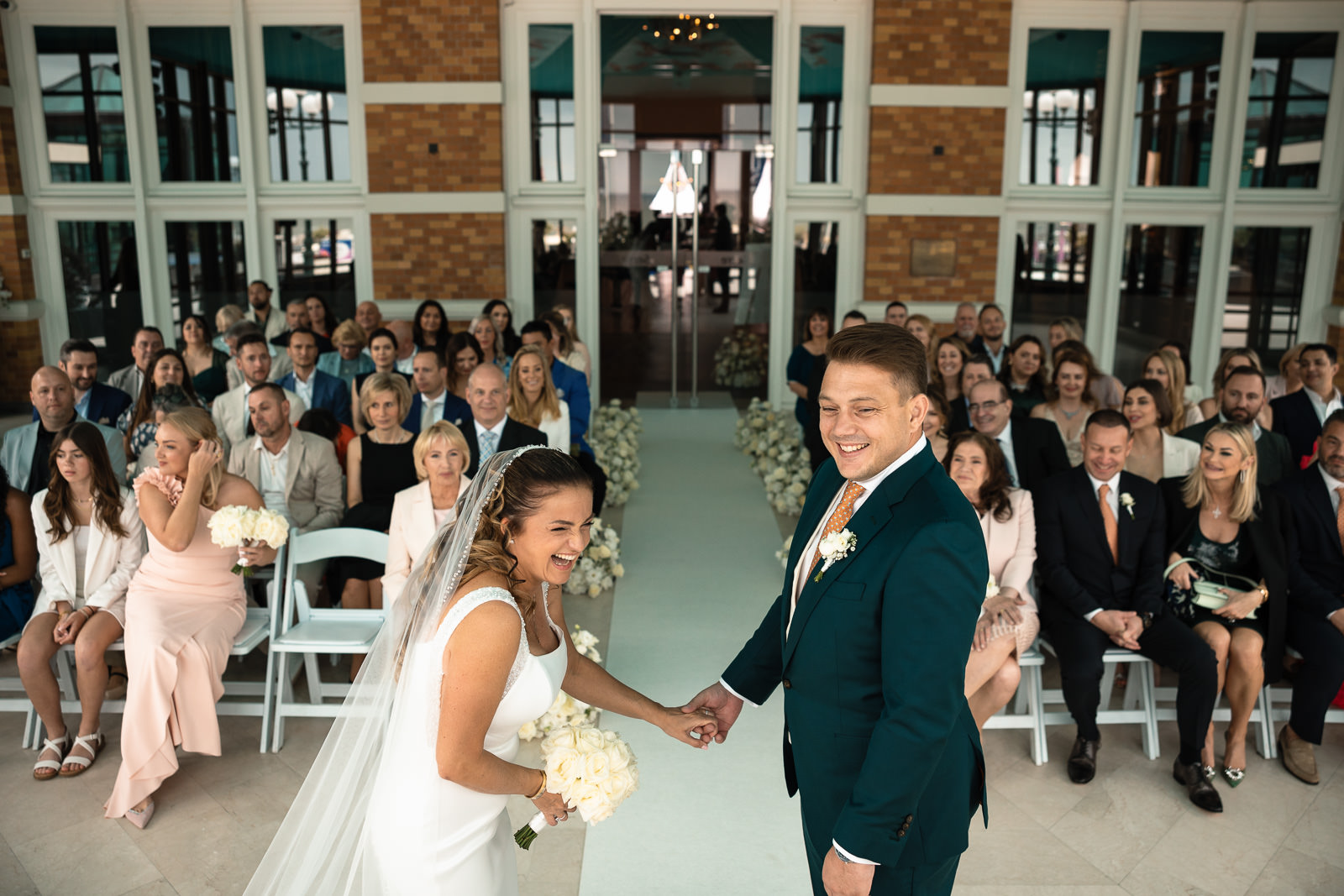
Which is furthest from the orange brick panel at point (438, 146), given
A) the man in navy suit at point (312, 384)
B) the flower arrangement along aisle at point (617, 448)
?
the man in navy suit at point (312, 384)

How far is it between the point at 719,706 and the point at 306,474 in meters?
3.30

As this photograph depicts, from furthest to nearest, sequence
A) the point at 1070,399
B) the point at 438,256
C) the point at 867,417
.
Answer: the point at 438,256 < the point at 1070,399 < the point at 867,417

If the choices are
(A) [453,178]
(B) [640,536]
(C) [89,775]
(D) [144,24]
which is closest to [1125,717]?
(B) [640,536]

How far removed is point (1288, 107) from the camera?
32.0 feet

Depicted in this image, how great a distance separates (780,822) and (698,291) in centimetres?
753

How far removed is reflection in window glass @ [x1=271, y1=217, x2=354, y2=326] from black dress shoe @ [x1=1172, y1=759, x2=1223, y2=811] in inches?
333

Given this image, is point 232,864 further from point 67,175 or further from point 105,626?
point 67,175


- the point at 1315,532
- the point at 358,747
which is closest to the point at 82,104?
the point at 358,747

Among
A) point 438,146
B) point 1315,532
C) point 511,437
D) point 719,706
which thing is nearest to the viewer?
point 719,706

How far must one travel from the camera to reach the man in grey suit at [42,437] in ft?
17.2

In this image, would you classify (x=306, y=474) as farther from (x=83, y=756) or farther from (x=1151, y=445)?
(x=1151, y=445)

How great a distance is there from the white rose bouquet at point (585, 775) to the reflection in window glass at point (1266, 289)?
9.93 metres

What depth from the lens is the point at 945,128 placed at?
9555 mm

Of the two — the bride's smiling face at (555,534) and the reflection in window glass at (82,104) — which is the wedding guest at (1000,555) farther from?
the reflection in window glass at (82,104)
